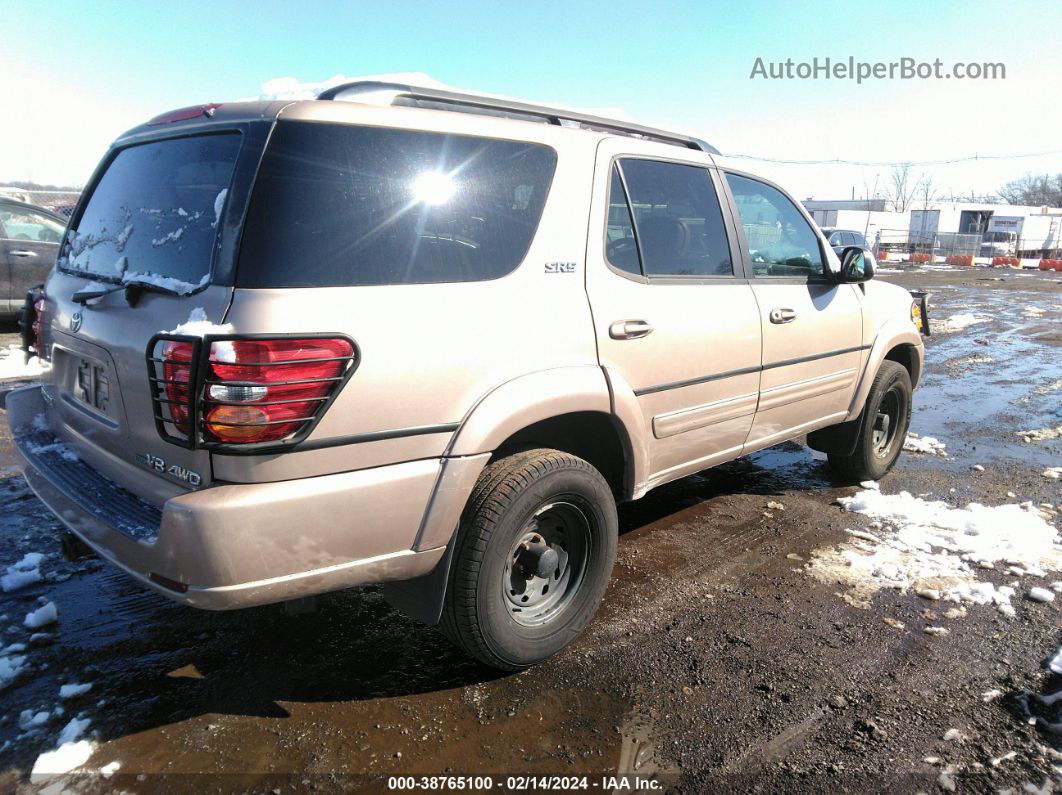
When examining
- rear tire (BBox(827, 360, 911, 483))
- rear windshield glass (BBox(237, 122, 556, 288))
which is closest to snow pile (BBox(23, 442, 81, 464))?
rear windshield glass (BBox(237, 122, 556, 288))

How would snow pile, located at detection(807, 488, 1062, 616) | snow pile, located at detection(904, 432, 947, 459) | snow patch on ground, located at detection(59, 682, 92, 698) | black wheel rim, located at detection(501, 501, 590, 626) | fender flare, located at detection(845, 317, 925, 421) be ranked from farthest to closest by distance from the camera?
snow pile, located at detection(904, 432, 947, 459), fender flare, located at detection(845, 317, 925, 421), snow pile, located at detection(807, 488, 1062, 616), black wheel rim, located at detection(501, 501, 590, 626), snow patch on ground, located at detection(59, 682, 92, 698)

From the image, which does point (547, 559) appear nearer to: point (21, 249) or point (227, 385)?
point (227, 385)

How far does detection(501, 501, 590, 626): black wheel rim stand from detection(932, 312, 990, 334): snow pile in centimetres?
1176

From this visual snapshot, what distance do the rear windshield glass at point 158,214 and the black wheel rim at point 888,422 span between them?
4393 millimetres

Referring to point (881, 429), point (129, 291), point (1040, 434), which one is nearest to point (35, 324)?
point (129, 291)

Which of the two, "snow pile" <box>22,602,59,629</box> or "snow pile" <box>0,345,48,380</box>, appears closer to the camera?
"snow pile" <box>22,602,59,629</box>

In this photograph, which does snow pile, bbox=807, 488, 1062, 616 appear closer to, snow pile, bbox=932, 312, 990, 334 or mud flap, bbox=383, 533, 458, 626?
mud flap, bbox=383, 533, 458, 626

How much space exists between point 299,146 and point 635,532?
9.41 feet

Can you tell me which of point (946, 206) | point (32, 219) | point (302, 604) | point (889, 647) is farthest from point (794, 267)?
point (946, 206)

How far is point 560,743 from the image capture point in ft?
8.16

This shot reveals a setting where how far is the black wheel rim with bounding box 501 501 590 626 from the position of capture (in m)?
2.81

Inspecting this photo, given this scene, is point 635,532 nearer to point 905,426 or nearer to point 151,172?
point 905,426

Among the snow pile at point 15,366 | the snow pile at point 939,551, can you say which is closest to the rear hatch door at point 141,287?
the snow pile at point 939,551

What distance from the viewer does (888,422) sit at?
520 cm
